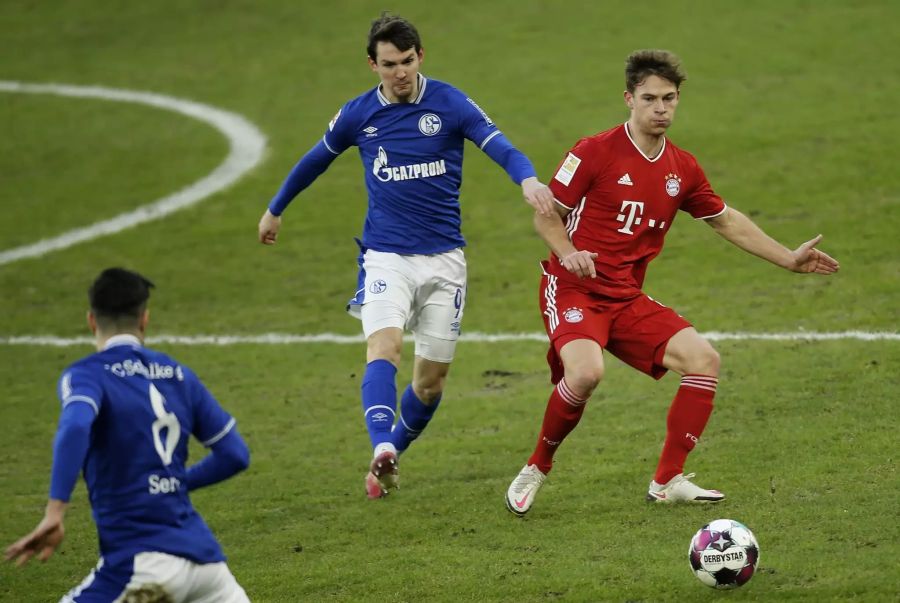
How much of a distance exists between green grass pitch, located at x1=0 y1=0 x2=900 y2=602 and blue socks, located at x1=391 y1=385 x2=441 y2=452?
31 centimetres

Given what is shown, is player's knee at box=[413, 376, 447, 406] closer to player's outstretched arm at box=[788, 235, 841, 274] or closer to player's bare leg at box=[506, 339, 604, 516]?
player's bare leg at box=[506, 339, 604, 516]

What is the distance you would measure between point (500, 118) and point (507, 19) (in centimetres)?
502

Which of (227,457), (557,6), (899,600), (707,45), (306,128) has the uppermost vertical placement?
(557,6)

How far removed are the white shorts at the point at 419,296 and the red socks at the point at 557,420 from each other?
92 centimetres

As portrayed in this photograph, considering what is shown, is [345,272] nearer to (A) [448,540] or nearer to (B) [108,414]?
(A) [448,540]

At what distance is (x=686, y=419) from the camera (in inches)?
314

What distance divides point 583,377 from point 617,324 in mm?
480

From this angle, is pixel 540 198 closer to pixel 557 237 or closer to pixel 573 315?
pixel 557 237

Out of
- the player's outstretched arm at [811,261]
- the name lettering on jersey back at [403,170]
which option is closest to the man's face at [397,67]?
the name lettering on jersey back at [403,170]

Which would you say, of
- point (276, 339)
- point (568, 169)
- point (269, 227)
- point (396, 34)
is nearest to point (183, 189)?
point (276, 339)

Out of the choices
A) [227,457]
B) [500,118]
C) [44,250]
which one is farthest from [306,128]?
[227,457]

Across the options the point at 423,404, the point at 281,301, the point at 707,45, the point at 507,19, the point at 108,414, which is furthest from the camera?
the point at 507,19

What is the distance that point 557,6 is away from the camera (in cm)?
2428

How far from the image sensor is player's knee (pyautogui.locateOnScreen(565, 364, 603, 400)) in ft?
25.8
